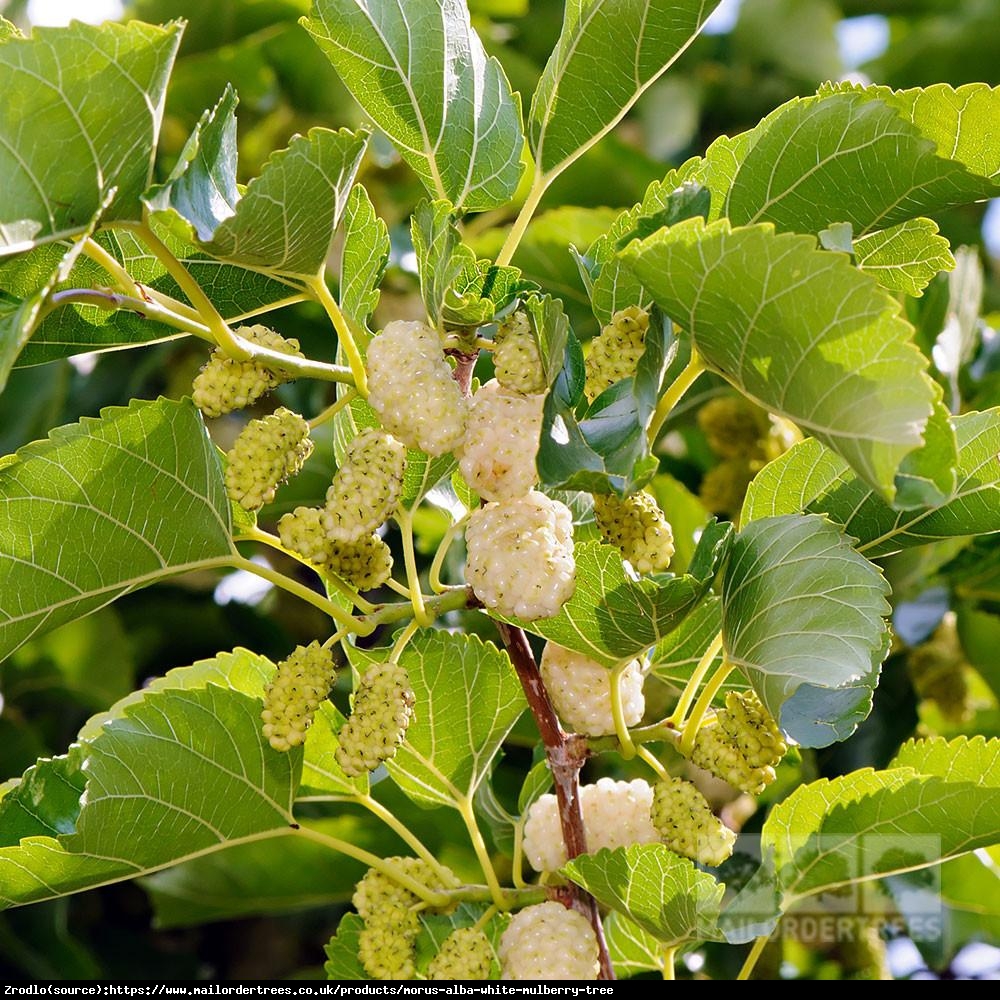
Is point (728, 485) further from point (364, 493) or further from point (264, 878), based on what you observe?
point (364, 493)

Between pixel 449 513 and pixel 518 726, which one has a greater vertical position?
pixel 449 513

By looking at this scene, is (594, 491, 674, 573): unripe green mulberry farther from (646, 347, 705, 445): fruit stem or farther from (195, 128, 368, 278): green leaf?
(195, 128, 368, 278): green leaf

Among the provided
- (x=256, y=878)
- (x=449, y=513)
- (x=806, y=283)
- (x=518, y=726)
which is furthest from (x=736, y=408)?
(x=806, y=283)

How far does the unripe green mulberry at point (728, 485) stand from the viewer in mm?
1390

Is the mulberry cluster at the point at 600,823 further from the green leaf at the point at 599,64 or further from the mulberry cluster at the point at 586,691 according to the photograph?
the green leaf at the point at 599,64

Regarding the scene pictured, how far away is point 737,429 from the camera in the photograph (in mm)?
1382

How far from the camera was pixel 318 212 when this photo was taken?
651 millimetres

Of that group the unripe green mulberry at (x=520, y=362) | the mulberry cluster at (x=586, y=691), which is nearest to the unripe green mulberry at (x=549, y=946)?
the mulberry cluster at (x=586, y=691)

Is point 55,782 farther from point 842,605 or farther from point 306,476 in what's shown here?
point 306,476

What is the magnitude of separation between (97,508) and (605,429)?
0.99 ft

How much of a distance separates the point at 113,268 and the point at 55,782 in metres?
0.34

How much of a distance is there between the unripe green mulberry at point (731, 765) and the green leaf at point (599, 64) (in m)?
0.37

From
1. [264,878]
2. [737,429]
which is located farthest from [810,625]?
[264,878]

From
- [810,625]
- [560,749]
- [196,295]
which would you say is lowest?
[560,749]
